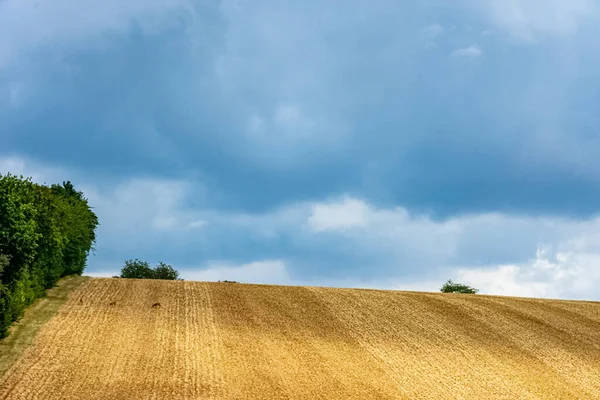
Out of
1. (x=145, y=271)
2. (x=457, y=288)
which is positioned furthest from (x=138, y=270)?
(x=457, y=288)

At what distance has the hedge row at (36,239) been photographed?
25719mm

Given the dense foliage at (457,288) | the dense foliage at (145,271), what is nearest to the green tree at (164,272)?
the dense foliage at (145,271)

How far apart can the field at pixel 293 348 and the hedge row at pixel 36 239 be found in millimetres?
1687

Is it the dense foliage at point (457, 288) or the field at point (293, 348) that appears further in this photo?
the dense foliage at point (457, 288)

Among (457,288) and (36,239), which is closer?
(36,239)

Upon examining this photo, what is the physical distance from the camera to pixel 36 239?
27.1 metres

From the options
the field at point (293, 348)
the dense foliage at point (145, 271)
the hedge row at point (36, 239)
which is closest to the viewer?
the field at point (293, 348)

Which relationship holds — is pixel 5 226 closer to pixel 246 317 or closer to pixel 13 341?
pixel 13 341

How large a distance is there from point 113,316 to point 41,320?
3.23 metres

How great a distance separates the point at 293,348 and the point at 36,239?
A: 11.7 meters

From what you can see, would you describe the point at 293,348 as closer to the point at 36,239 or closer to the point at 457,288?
the point at 36,239

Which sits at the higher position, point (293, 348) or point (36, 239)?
point (36, 239)

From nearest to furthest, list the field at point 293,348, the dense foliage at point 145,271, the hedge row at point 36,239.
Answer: the field at point 293,348 < the hedge row at point 36,239 < the dense foliage at point 145,271

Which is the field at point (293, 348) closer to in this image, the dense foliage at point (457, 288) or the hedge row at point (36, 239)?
the hedge row at point (36, 239)
